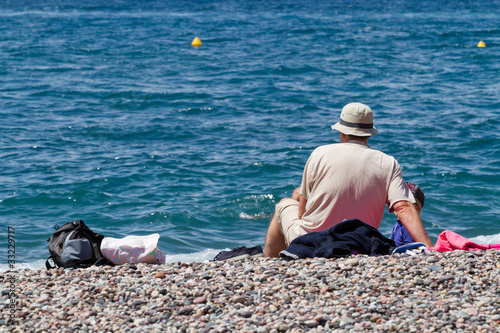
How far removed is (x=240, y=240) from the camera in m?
10.2

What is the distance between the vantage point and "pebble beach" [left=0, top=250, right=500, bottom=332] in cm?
454

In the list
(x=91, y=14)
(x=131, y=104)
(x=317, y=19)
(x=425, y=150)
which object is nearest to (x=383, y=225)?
(x=425, y=150)

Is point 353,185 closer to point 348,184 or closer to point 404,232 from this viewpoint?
point 348,184

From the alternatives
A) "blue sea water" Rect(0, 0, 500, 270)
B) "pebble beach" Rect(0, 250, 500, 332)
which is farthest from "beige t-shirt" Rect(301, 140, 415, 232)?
"blue sea water" Rect(0, 0, 500, 270)

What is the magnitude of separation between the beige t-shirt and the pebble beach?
439 millimetres

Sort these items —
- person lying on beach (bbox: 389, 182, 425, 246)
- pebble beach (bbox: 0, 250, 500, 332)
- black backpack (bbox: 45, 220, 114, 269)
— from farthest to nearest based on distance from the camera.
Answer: person lying on beach (bbox: 389, 182, 425, 246) → black backpack (bbox: 45, 220, 114, 269) → pebble beach (bbox: 0, 250, 500, 332)

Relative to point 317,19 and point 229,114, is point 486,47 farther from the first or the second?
point 229,114

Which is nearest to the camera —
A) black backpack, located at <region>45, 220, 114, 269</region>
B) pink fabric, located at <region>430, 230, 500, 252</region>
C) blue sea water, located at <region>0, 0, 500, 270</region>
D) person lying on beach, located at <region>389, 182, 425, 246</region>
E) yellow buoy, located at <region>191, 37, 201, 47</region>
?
pink fabric, located at <region>430, 230, 500, 252</region>

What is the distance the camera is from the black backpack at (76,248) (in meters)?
6.27

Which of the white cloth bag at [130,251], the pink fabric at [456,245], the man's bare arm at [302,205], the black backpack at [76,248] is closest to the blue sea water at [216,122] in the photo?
the black backpack at [76,248]

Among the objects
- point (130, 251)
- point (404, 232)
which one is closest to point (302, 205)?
point (404, 232)

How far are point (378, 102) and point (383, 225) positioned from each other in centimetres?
864

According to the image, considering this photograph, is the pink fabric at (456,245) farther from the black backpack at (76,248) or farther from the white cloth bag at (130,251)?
the black backpack at (76,248)

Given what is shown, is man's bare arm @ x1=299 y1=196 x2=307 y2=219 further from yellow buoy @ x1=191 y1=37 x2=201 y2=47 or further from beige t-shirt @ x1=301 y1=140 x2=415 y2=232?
yellow buoy @ x1=191 y1=37 x2=201 y2=47
